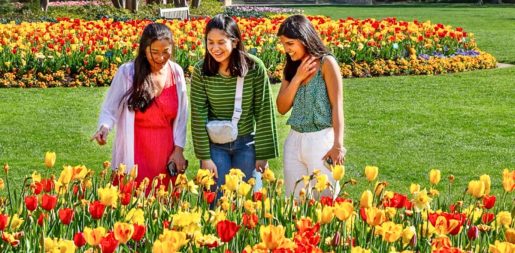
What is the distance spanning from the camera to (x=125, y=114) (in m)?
5.04

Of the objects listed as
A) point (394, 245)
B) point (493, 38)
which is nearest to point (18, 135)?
point (394, 245)

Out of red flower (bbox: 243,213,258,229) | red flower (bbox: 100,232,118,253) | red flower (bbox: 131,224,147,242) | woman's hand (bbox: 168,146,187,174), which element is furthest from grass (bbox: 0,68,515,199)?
red flower (bbox: 100,232,118,253)

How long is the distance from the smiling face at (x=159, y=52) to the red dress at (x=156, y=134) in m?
0.17

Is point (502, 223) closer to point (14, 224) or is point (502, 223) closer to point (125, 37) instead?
point (14, 224)

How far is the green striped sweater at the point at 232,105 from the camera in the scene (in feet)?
16.2

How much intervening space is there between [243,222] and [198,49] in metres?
9.36

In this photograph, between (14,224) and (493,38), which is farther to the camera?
(493,38)

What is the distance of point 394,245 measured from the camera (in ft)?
11.5

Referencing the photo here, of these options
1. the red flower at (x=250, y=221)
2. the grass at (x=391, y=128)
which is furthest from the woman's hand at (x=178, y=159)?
the grass at (x=391, y=128)

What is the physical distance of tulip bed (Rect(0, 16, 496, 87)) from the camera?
12.1 meters

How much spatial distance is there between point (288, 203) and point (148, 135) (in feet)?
4.39

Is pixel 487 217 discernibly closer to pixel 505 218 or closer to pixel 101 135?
pixel 505 218

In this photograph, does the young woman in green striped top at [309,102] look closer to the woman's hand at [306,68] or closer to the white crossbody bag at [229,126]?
the woman's hand at [306,68]

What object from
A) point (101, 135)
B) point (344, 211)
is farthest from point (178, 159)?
point (344, 211)
